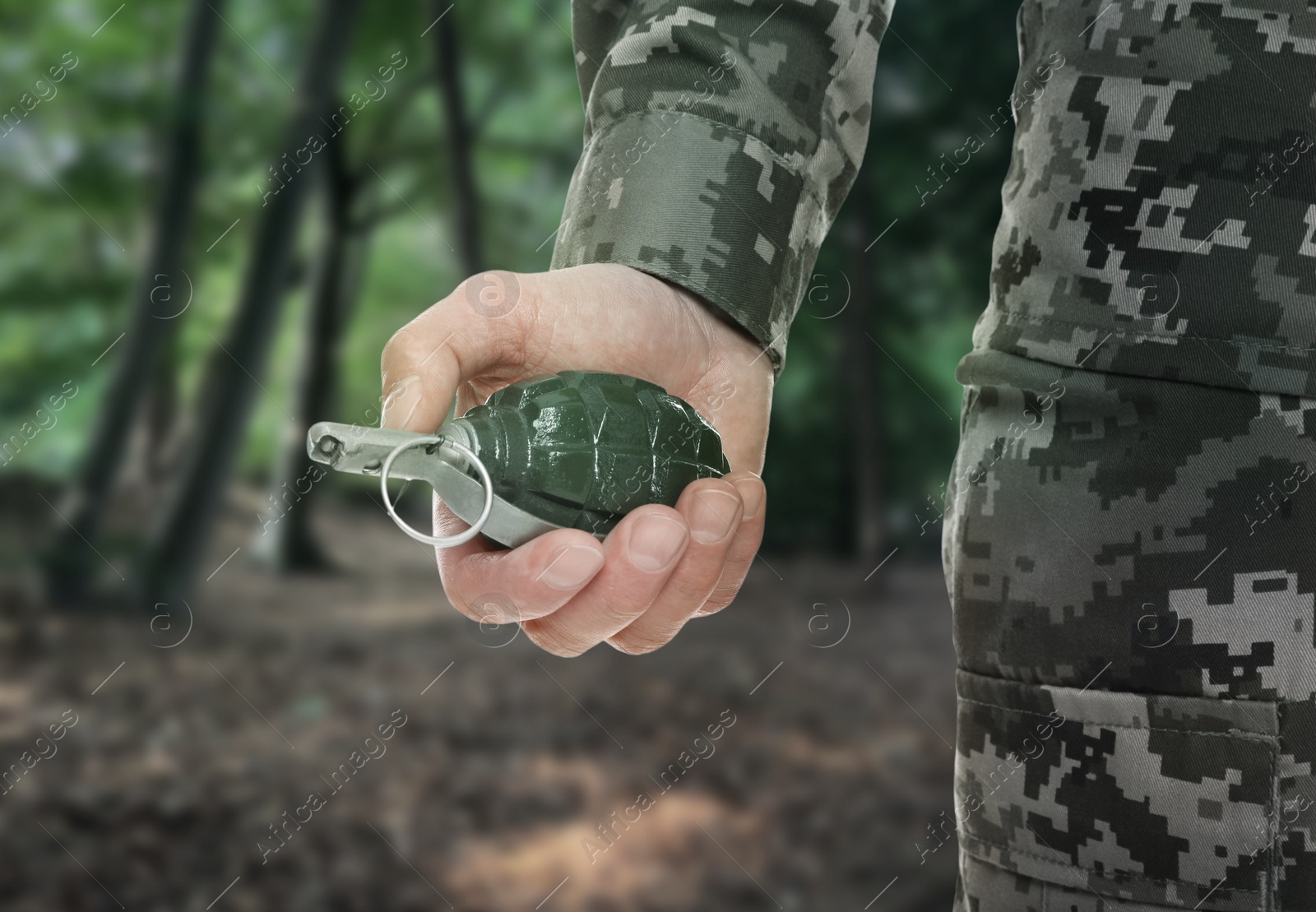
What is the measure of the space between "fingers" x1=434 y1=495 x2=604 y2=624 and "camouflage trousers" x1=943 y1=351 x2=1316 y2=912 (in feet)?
0.89

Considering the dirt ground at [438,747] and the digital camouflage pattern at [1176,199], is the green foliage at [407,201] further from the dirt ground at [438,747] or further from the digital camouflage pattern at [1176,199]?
the digital camouflage pattern at [1176,199]

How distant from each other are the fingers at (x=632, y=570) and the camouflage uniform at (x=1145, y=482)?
20 cm

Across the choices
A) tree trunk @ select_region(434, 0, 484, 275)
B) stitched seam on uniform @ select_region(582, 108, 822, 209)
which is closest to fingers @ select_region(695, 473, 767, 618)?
stitched seam on uniform @ select_region(582, 108, 822, 209)

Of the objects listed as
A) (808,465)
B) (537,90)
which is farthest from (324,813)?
(537,90)

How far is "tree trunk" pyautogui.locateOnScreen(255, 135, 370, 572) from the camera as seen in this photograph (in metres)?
4.79

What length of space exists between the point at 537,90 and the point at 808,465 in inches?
88.2

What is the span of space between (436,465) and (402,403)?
0.08m

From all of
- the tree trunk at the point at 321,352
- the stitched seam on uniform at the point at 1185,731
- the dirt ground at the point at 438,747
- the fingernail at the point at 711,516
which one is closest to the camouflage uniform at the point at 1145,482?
the stitched seam on uniform at the point at 1185,731

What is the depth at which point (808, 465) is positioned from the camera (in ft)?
16.3

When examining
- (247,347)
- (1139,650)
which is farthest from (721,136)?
(247,347)

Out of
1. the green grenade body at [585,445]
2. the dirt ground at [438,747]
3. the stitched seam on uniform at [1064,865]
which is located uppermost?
the green grenade body at [585,445]

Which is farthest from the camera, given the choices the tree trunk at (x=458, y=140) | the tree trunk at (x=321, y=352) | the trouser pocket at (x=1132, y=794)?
the tree trunk at (x=458, y=140)

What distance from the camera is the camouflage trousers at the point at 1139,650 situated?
0.65 meters

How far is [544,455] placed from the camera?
2.54 ft
